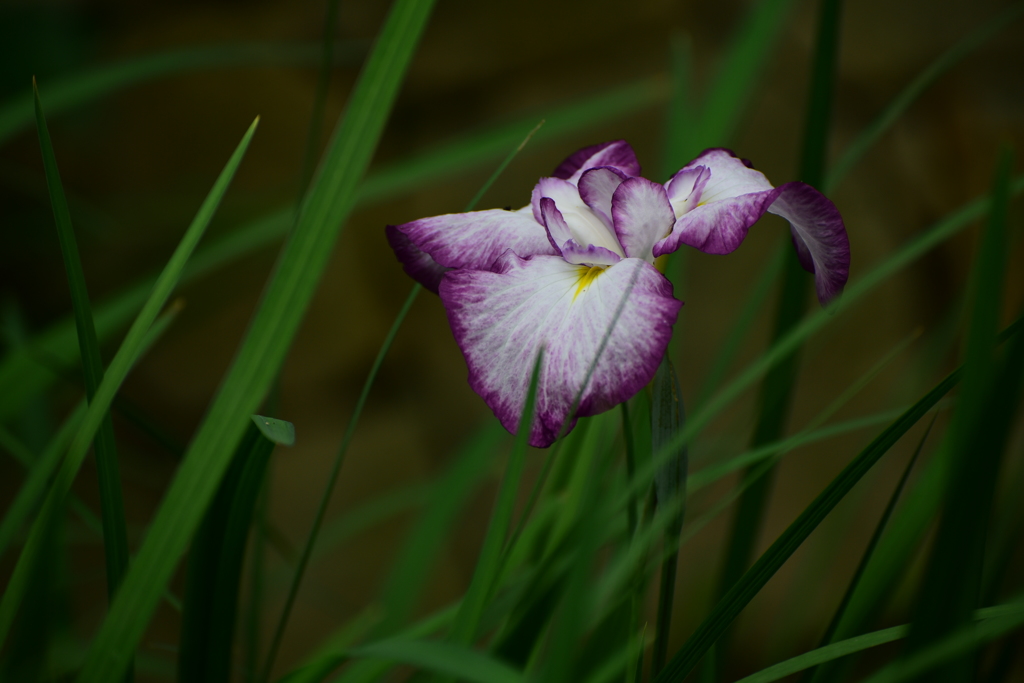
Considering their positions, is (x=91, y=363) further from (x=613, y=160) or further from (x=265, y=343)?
(x=613, y=160)

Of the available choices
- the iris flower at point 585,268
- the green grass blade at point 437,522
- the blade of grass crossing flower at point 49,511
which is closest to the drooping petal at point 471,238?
the iris flower at point 585,268

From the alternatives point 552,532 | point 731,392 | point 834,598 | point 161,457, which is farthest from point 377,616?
point 161,457

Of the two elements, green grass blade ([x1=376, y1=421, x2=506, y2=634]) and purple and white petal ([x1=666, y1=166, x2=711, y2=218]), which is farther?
green grass blade ([x1=376, y1=421, x2=506, y2=634])

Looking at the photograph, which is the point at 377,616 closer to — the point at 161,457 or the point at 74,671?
the point at 74,671

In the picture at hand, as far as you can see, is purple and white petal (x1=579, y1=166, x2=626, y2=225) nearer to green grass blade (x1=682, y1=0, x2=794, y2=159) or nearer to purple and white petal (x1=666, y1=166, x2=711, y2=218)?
purple and white petal (x1=666, y1=166, x2=711, y2=218)

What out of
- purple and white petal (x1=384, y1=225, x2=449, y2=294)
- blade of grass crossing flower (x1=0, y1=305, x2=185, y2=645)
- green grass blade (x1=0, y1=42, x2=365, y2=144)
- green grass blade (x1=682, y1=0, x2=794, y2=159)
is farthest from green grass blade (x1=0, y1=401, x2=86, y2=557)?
green grass blade (x1=682, y1=0, x2=794, y2=159)

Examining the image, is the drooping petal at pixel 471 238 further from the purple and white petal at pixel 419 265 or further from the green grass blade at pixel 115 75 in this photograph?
the green grass blade at pixel 115 75
